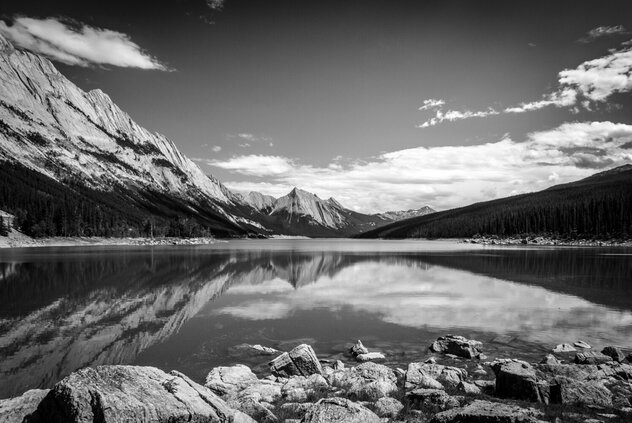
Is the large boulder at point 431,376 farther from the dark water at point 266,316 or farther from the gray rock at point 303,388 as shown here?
the dark water at point 266,316

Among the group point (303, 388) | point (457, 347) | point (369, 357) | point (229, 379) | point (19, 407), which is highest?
point (19, 407)

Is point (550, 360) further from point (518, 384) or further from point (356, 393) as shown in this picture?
point (356, 393)

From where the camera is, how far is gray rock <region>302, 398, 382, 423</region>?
36.8ft

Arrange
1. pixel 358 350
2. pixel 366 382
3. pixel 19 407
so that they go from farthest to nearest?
1. pixel 358 350
2. pixel 366 382
3. pixel 19 407

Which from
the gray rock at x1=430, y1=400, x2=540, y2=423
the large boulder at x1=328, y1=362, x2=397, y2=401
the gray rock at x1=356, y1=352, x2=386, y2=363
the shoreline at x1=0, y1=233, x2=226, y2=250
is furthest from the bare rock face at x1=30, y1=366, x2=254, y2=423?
the shoreline at x1=0, y1=233, x2=226, y2=250

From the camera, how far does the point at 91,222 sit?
189250 millimetres

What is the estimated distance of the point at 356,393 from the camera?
15.8m

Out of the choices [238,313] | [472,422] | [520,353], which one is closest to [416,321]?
[520,353]

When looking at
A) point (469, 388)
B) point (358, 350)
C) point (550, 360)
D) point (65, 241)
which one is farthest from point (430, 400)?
point (65, 241)

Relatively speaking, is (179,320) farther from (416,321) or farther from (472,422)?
(472,422)

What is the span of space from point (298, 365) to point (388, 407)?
685cm

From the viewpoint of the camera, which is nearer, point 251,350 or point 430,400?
point 430,400

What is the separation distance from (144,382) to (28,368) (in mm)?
14501

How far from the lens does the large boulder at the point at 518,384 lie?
14211mm
